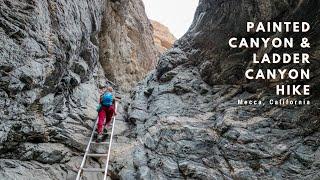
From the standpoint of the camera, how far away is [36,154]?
31.3ft

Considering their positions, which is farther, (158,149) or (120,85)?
(120,85)

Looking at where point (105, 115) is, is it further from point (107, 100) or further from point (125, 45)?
point (125, 45)

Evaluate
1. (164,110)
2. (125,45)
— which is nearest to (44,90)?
(164,110)

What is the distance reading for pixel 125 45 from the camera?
24.3m

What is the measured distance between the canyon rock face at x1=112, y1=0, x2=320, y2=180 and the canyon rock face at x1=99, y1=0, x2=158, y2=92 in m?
6.58

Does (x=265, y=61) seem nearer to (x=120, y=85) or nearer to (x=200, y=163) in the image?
(x=200, y=163)

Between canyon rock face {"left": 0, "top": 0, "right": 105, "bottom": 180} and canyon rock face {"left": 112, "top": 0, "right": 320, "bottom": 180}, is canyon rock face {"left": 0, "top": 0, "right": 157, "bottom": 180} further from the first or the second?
canyon rock face {"left": 112, "top": 0, "right": 320, "bottom": 180}

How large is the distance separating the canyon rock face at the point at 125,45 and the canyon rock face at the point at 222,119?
6.58 m

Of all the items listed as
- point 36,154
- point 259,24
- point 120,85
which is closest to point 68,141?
point 36,154

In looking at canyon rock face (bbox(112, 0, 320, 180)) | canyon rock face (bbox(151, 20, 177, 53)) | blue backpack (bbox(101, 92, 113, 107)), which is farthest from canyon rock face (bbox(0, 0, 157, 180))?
canyon rock face (bbox(151, 20, 177, 53))

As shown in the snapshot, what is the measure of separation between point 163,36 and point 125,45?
3454cm

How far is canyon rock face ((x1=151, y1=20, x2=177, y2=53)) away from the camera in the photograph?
182 ft

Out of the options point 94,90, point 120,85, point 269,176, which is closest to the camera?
point 269,176

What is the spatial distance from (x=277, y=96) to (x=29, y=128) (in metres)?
7.59
